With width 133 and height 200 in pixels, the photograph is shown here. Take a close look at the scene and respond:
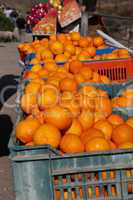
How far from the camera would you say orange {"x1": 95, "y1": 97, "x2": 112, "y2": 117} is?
2.66 metres

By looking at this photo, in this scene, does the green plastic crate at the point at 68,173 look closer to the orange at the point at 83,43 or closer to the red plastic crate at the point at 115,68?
the red plastic crate at the point at 115,68

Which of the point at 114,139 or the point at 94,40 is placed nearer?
the point at 114,139

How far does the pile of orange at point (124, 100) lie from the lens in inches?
110

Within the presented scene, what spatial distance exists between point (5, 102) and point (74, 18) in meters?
1.90

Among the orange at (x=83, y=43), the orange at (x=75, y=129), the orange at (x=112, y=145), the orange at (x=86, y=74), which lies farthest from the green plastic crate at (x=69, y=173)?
the orange at (x=83, y=43)

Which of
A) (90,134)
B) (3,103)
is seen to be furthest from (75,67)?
(3,103)

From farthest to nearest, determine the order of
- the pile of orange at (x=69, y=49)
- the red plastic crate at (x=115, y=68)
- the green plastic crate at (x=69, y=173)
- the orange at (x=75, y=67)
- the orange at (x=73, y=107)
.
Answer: the pile of orange at (x=69, y=49), the red plastic crate at (x=115, y=68), the orange at (x=75, y=67), the orange at (x=73, y=107), the green plastic crate at (x=69, y=173)

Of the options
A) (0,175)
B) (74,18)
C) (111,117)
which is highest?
(74,18)

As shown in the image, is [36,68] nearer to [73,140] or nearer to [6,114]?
[73,140]

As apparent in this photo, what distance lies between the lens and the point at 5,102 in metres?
7.20

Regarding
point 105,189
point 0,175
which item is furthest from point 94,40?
point 105,189

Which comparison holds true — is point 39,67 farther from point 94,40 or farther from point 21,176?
→ point 21,176

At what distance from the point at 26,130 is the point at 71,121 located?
0.94 feet

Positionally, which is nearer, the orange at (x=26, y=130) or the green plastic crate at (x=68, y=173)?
the green plastic crate at (x=68, y=173)
